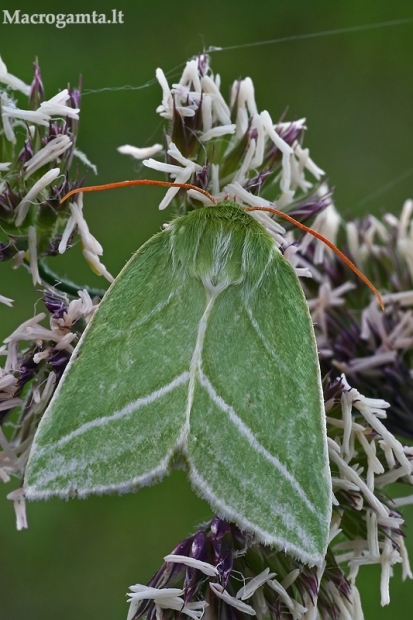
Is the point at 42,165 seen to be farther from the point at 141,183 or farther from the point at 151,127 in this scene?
the point at 151,127

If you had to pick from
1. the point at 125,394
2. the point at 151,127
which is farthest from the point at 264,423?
the point at 151,127

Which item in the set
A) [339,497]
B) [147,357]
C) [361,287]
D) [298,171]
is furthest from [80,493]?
[361,287]

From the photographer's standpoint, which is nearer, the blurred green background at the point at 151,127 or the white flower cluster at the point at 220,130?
the white flower cluster at the point at 220,130

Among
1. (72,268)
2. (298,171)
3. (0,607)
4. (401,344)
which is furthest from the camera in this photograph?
(72,268)

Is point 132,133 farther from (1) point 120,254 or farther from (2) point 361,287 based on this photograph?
(2) point 361,287

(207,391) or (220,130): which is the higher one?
(220,130)

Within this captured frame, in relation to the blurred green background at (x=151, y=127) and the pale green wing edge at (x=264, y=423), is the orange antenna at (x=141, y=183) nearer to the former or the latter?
the pale green wing edge at (x=264, y=423)

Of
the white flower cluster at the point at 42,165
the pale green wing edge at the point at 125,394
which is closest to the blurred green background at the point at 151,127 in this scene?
the white flower cluster at the point at 42,165
